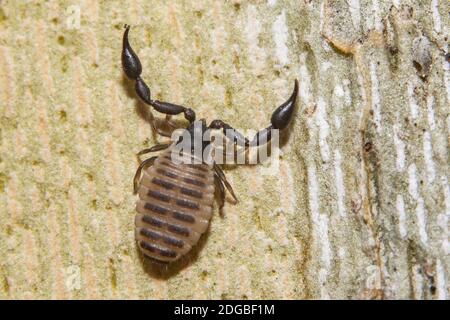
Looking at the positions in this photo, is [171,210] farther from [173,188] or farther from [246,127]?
[246,127]

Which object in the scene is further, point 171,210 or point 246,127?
point 246,127

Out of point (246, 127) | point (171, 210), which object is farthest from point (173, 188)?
point (246, 127)

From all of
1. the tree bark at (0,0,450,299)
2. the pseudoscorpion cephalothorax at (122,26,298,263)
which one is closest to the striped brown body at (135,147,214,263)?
the pseudoscorpion cephalothorax at (122,26,298,263)

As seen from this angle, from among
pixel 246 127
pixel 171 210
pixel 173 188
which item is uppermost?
pixel 246 127

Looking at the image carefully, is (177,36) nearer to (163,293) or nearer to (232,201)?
(232,201)

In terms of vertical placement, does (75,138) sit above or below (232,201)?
above

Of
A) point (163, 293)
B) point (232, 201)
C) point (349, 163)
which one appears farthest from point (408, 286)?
Result: point (163, 293)
